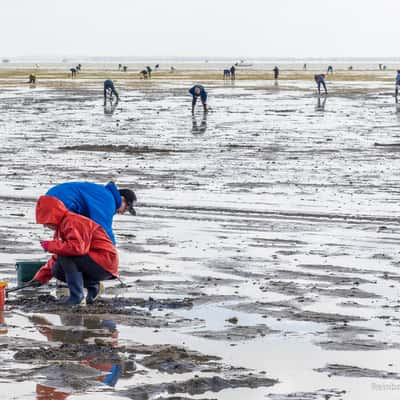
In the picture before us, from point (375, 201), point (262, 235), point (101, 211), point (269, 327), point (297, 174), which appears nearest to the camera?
point (269, 327)

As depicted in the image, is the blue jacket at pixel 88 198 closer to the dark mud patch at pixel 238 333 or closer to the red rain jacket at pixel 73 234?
the red rain jacket at pixel 73 234

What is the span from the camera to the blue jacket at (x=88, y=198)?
991cm

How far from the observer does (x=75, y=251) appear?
9859 mm

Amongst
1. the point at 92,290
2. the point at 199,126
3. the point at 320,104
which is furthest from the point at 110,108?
the point at 92,290

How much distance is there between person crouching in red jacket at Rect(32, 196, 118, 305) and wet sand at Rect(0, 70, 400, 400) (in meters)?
0.24

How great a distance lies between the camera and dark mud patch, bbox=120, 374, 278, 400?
23.8ft

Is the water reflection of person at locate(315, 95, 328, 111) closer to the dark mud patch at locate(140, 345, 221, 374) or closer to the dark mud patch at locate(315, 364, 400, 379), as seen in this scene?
the dark mud patch at locate(140, 345, 221, 374)

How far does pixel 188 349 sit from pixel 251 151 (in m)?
17.9

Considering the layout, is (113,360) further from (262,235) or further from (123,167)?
(123,167)

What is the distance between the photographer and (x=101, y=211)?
10023 millimetres

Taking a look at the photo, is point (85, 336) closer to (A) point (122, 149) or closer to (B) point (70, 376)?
(B) point (70, 376)

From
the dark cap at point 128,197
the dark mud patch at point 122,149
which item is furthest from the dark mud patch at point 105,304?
the dark mud patch at point 122,149

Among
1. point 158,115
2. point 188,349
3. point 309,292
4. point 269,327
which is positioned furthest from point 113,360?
point 158,115

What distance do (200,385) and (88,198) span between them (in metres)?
2.96
